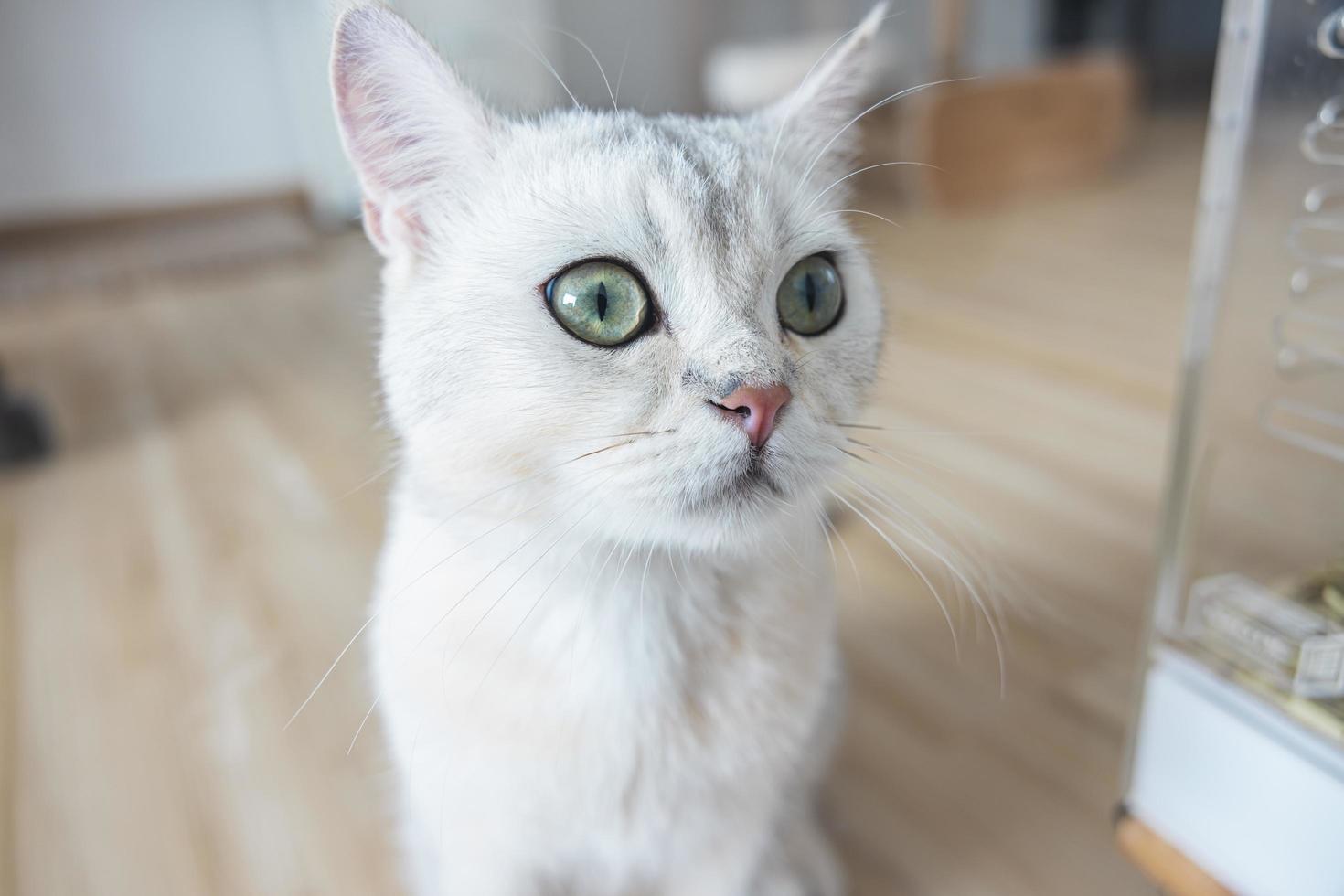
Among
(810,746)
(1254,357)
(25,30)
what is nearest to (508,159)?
(810,746)

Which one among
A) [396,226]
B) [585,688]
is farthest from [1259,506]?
[396,226]

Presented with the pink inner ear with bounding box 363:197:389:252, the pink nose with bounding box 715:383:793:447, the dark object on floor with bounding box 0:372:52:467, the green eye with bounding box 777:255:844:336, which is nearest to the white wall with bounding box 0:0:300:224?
the dark object on floor with bounding box 0:372:52:467

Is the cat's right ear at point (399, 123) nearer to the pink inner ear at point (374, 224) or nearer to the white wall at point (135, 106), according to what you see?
the pink inner ear at point (374, 224)

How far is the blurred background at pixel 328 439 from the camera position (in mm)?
931

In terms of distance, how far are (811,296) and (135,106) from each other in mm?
3897

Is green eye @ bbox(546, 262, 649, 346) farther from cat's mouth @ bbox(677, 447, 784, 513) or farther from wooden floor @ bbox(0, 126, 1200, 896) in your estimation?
wooden floor @ bbox(0, 126, 1200, 896)

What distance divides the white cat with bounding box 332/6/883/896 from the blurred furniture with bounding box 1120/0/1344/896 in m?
0.31

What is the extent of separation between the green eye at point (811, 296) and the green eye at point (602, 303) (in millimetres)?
115

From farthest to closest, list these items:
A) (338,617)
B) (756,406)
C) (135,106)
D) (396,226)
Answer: (135,106) → (338,617) → (396,226) → (756,406)

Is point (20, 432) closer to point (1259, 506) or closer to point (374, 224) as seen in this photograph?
point (374, 224)

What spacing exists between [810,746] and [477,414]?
1.51ft

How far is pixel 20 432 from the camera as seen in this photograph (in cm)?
172

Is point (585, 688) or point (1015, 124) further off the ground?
point (1015, 124)

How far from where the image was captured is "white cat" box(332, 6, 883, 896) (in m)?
0.54
